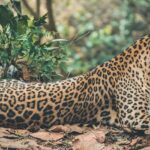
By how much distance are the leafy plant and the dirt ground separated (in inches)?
57.6

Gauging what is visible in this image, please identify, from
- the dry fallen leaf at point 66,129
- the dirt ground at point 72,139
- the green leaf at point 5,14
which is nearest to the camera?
the dirt ground at point 72,139

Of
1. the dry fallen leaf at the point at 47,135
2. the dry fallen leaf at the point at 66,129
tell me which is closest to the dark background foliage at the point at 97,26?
the dry fallen leaf at the point at 66,129

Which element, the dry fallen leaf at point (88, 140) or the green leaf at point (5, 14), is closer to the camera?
the dry fallen leaf at point (88, 140)

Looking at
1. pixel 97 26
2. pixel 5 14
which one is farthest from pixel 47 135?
pixel 97 26

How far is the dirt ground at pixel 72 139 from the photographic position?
8.45 m

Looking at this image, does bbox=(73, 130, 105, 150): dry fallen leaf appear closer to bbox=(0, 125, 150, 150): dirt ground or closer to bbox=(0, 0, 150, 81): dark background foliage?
bbox=(0, 125, 150, 150): dirt ground

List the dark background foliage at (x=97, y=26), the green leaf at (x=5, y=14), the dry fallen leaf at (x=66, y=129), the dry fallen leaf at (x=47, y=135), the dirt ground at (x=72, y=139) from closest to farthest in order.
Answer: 1. the dirt ground at (x=72, y=139)
2. the dry fallen leaf at (x=47, y=135)
3. the dry fallen leaf at (x=66, y=129)
4. the green leaf at (x=5, y=14)
5. the dark background foliage at (x=97, y=26)

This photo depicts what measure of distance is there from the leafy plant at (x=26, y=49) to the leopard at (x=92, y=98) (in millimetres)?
422

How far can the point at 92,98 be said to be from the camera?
9859mm

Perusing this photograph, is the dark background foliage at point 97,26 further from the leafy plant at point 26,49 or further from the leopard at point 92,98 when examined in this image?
the leopard at point 92,98

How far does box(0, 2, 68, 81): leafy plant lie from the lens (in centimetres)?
1017

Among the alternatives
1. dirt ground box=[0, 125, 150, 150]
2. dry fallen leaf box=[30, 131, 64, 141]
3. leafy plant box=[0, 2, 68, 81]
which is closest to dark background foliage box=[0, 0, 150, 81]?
leafy plant box=[0, 2, 68, 81]

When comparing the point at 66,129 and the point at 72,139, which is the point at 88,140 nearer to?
the point at 72,139

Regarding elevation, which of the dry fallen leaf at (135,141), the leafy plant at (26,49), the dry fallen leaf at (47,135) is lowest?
the dry fallen leaf at (135,141)
